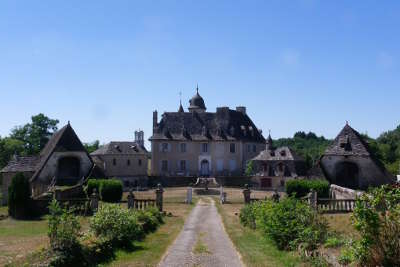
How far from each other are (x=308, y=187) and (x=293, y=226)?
22.0 meters

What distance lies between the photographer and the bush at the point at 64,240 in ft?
38.0

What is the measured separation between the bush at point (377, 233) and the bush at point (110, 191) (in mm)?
30011

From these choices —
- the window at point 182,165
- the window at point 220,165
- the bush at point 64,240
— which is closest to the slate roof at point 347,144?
the window at point 220,165

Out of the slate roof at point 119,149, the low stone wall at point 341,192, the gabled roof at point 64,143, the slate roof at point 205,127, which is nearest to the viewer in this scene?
the low stone wall at point 341,192

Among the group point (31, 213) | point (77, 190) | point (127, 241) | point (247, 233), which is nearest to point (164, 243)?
point (127, 241)

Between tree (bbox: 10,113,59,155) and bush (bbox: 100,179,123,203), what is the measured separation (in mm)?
44822

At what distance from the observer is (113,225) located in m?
16.3

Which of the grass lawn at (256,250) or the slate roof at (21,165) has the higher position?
the slate roof at (21,165)

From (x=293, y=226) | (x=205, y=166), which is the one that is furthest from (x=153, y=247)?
(x=205, y=166)

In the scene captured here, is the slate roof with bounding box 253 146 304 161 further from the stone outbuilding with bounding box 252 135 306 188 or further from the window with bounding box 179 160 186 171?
the window with bounding box 179 160 186 171

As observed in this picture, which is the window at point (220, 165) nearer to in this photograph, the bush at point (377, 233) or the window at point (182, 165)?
the window at point (182, 165)

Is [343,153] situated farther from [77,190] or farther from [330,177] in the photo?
[77,190]

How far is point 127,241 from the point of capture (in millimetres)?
16422

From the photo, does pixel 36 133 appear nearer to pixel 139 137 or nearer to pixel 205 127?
pixel 139 137
